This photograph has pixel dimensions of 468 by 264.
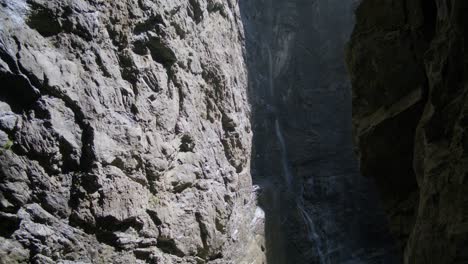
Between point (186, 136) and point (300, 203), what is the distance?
24.7 feet

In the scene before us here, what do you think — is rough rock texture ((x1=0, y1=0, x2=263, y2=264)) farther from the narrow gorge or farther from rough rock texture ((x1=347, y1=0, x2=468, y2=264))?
rough rock texture ((x1=347, y1=0, x2=468, y2=264))

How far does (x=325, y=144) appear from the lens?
17312 millimetres

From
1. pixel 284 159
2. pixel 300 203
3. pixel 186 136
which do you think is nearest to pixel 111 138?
pixel 186 136

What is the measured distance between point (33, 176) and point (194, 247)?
12.2ft

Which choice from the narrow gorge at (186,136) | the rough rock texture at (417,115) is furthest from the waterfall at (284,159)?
the rough rock texture at (417,115)

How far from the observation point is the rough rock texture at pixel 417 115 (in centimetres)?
515

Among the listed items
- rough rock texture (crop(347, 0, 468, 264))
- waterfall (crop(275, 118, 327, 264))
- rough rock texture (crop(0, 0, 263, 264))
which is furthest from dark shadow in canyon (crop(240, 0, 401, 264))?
rough rock texture (crop(347, 0, 468, 264))

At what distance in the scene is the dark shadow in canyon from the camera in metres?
14.4

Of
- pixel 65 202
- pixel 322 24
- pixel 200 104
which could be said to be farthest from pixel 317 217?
pixel 65 202

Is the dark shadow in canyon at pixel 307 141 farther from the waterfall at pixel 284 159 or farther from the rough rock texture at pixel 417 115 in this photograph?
the rough rock texture at pixel 417 115

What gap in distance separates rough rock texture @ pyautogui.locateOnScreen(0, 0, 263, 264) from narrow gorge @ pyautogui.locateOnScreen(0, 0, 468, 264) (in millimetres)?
24

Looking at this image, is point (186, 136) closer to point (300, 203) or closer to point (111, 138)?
point (111, 138)

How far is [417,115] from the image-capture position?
25.4ft

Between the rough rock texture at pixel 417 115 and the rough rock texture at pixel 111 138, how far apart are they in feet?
11.4
